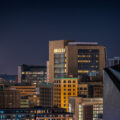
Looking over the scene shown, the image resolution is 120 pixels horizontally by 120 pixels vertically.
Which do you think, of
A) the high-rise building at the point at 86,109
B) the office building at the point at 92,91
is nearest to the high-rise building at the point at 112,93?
the high-rise building at the point at 86,109

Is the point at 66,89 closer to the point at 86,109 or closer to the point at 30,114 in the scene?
the point at 30,114

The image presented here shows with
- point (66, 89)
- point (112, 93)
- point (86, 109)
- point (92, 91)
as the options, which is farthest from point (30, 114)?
point (112, 93)

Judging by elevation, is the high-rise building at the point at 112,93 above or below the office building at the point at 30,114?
above

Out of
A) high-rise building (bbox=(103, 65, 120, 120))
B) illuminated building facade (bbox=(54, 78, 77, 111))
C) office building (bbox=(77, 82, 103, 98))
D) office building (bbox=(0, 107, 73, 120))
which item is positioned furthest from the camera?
illuminated building facade (bbox=(54, 78, 77, 111))

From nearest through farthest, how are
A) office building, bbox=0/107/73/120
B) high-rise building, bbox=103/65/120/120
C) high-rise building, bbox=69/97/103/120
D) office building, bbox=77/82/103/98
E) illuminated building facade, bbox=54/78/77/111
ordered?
high-rise building, bbox=103/65/120/120
high-rise building, bbox=69/97/103/120
office building, bbox=0/107/73/120
office building, bbox=77/82/103/98
illuminated building facade, bbox=54/78/77/111

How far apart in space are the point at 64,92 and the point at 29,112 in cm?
2946

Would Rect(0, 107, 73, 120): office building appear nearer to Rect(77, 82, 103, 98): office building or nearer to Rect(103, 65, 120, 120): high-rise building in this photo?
Rect(77, 82, 103, 98): office building

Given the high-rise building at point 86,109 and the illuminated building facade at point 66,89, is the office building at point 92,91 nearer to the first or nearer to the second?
the illuminated building facade at point 66,89

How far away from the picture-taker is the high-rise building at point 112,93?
62625 mm

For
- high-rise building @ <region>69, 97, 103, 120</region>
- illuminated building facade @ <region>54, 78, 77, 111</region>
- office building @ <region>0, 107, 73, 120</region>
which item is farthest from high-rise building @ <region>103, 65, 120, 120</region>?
illuminated building facade @ <region>54, 78, 77, 111</region>

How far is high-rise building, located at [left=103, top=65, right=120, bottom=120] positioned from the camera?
62625 millimetres

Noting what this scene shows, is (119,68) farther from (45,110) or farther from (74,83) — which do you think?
(74,83)

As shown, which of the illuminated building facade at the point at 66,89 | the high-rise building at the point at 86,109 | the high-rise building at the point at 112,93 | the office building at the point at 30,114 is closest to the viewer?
the high-rise building at the point at 112,93

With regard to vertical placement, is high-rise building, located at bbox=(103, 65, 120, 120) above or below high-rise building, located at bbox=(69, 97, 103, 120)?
above
